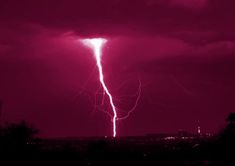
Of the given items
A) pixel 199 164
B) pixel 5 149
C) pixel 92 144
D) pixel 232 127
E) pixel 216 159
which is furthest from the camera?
pixel 92 144

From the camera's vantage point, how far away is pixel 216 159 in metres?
34.8

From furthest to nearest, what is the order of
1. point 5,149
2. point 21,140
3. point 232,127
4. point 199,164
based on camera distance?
point 21,140 < point 232,127 < point 5,149 < point 199,164

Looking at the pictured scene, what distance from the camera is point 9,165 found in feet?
110

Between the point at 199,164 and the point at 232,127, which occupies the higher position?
the point at 232,127

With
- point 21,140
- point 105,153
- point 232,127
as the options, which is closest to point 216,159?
point 232,127

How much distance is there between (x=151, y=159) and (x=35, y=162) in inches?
394

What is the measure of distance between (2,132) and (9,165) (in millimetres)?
12242

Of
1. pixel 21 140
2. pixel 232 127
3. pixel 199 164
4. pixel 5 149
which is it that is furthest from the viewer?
pixel 21 140

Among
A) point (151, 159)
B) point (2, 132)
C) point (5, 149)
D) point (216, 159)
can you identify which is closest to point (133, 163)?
point (151, 159)

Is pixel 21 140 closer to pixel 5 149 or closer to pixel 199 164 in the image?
pixel 5 149

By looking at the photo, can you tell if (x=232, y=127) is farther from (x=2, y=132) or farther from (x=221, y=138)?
(x=2, y=132)

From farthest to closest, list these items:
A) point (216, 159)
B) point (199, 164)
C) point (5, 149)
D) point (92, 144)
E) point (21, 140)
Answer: point (92, 144) < point (21, 140) < point (5, 149) < point (216, 159) < point (199, 164)

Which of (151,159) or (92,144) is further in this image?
(92,144)

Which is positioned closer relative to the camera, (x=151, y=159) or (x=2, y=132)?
(x=151, y=159)
